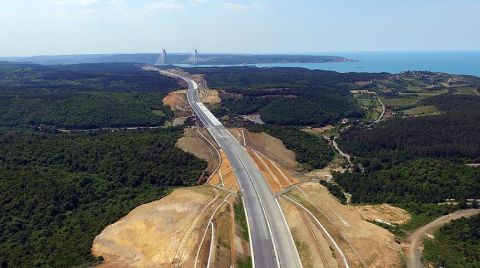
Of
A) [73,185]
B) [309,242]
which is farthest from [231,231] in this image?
[73,185]

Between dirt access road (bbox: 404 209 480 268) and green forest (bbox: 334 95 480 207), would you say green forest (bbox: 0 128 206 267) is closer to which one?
green forest (bbox: 334 95 480 207)

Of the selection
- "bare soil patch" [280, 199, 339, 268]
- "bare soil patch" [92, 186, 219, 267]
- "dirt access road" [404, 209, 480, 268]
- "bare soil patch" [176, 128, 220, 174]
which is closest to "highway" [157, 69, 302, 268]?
"bare soil patch" [280, 199, 339, 268]

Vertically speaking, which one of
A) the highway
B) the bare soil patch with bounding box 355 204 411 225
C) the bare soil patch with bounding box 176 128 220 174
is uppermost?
the bare soil patch with bounding box 176 128 220 174

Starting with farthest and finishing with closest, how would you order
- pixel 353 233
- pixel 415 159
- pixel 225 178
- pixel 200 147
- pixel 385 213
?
1. pixel 200 147
2. pixel 415 159
3. pixel 225 178
4. pixel 385 213
5. pixel 353 233

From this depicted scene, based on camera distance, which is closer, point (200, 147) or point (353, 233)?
point (353, 233)

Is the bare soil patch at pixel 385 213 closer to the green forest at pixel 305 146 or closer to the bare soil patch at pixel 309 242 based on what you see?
the bare soil patch at pixel 309 242

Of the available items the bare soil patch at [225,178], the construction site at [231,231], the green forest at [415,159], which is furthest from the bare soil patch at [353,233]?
the green forest at [415,159]

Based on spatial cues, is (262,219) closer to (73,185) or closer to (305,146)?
(73,185)
